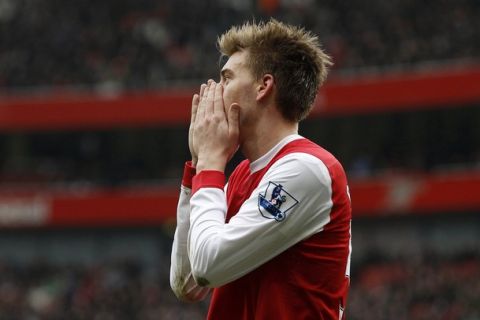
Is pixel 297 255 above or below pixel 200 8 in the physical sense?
above

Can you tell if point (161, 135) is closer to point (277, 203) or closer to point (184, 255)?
point (184, 255)

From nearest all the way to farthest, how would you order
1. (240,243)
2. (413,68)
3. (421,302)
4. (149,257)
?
1. (240,243)
2. (421,302)
3. (413,68)
4. (149,257)

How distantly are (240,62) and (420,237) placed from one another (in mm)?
25406

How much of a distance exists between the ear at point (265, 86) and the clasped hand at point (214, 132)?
9cm

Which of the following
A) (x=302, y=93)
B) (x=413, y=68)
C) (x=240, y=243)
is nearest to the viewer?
(x=240, y=243)

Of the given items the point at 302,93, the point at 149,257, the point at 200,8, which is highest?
the point at 302,93

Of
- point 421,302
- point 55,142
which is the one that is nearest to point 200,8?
point 55,142

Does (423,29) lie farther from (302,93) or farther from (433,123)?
(302,93)

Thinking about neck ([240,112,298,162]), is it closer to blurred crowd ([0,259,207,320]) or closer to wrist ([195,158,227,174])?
wrist ([195,158,227,174])

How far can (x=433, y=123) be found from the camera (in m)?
29.3

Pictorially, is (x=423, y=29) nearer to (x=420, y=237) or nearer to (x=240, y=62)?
(x=420, y=237)

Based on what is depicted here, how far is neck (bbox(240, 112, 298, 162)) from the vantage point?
3787mm

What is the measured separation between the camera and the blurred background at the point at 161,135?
28.0 metres

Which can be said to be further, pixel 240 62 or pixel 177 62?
pixel 177 62
